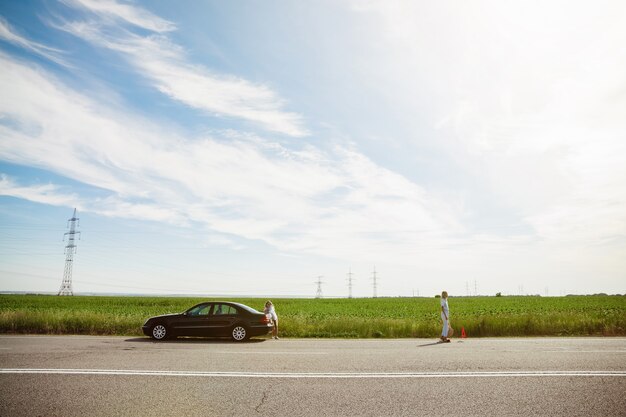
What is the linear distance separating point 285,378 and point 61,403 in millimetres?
3717

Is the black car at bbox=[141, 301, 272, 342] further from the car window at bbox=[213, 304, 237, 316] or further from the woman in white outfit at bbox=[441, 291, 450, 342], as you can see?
the woman in white outfit at bbox=[441, 291, 450, 342]

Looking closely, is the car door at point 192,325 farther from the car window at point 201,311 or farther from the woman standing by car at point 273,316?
the woman standing by car at point 273,316

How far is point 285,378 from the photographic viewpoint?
25.2ft

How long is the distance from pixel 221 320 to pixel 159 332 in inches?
92.1

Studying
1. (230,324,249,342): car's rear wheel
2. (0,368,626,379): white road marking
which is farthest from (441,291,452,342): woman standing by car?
(230,324,249,342): car's rear wheel

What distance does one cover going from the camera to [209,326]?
49.2 feet

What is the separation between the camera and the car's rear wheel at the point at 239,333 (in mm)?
14883

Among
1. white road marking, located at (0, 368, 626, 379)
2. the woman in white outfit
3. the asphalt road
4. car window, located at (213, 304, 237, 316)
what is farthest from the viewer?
car window, located at (213, 304, 237, 316)

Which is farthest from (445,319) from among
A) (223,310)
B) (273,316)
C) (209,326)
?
(209,326)

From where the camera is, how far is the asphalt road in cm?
580

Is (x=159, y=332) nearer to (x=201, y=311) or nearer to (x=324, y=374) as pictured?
(x=201, y=311)

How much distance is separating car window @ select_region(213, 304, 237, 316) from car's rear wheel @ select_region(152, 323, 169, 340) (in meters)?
1.92

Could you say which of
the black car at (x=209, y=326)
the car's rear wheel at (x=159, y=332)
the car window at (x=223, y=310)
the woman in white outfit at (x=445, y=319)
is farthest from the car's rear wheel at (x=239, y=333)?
the woman in white outfit at (x=445, y=319)

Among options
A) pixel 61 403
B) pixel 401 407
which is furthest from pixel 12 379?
pixel 401 407
